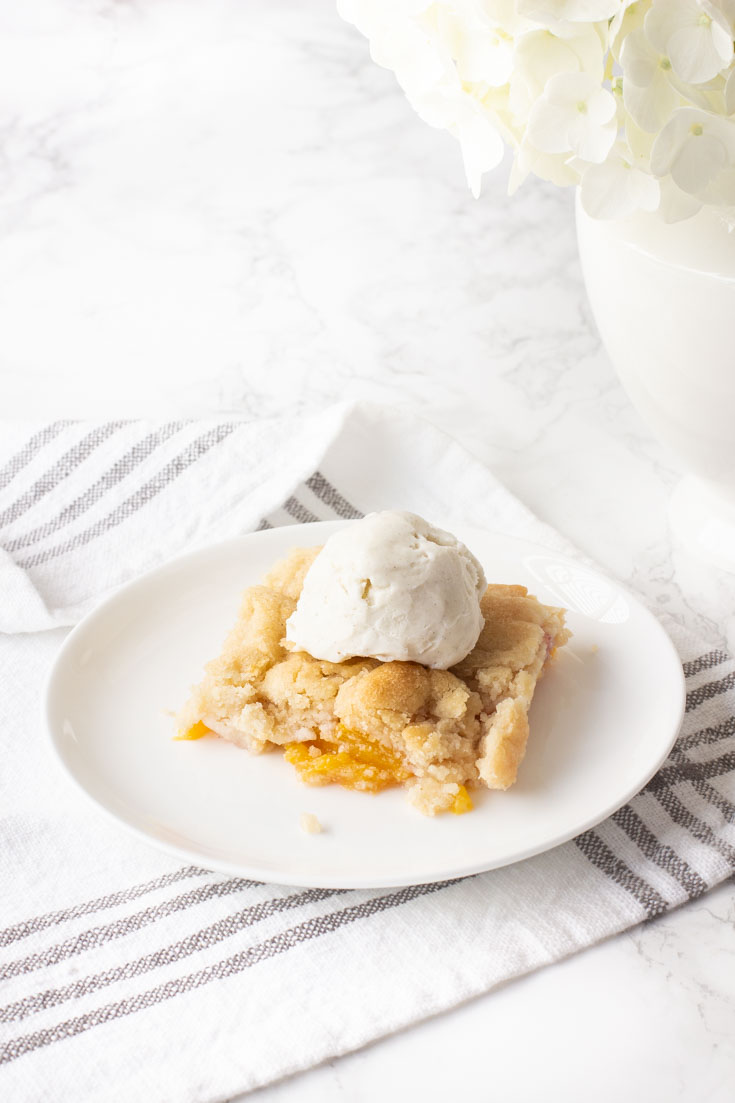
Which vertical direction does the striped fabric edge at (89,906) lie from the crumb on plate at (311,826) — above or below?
below

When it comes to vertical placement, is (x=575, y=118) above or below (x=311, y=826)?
above

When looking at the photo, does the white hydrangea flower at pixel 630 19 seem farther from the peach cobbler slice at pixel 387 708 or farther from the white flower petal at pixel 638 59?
the peach cobbler slice at pixel 387 708

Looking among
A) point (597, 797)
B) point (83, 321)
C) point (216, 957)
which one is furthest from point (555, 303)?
point (216, 957)

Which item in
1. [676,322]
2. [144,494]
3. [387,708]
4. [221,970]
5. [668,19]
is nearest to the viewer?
[668,19]

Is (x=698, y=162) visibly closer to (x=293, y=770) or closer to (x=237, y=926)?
(x=293, y=770)

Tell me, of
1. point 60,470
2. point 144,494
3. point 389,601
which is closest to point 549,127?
point 389,601

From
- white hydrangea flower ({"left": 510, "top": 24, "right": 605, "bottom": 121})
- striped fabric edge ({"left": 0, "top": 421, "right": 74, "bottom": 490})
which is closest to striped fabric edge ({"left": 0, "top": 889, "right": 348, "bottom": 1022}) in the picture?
white hydrangea flower ({"left": 510, "top": 24, "right": 605, "bottom": 121})

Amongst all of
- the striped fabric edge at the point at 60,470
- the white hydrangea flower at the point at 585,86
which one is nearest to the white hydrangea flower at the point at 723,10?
the white hydrangea flower at the point at 585,86

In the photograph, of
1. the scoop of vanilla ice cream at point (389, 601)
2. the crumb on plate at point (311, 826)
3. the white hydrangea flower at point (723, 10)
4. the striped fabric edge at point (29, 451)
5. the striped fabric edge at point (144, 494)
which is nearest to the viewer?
the white hydrangea flower at point (723, 10)
